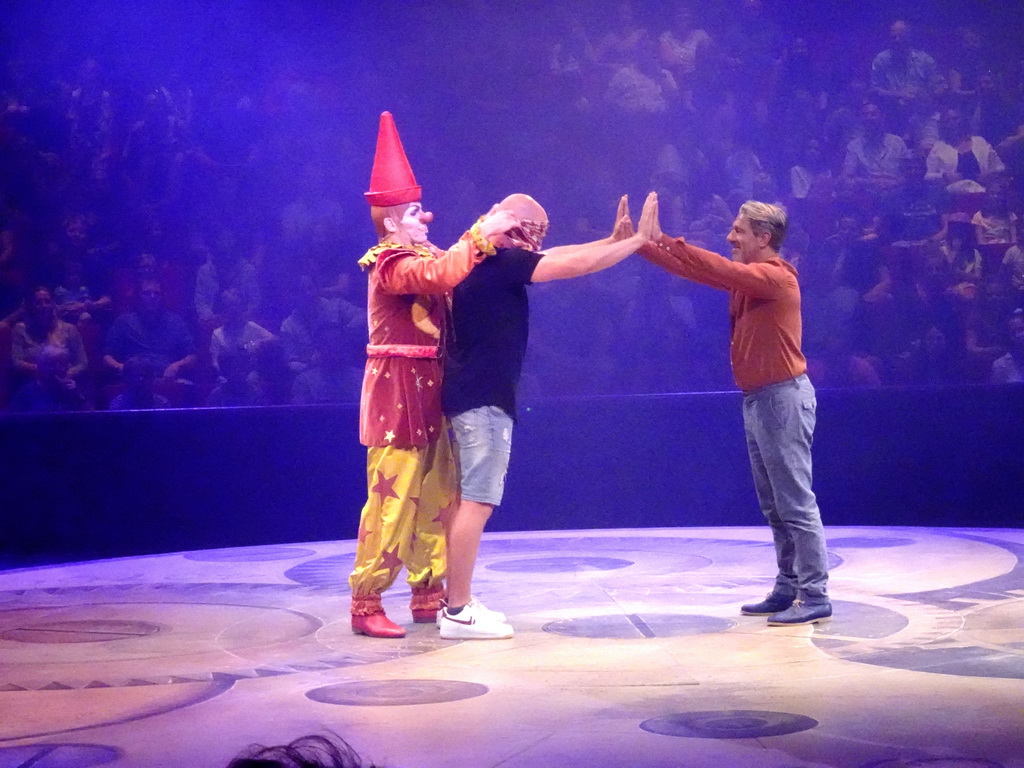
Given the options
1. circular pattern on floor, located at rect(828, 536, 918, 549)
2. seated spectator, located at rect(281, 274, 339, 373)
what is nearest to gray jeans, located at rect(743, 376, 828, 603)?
circular pattern on floor, located at rect(828, 536, 918, 549)

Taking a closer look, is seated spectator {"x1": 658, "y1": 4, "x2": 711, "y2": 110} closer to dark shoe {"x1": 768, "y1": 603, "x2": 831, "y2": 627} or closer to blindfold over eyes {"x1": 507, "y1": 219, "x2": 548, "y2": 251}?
blindfold over eyes {"x1": 507, "y1": 219, "x2": 548, "y2": 251}

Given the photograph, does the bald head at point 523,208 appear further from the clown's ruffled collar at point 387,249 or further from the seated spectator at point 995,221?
the seated spectator at point 995,221

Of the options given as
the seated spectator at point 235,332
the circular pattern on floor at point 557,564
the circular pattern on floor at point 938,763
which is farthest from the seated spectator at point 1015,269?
the circular pattern on floor at point 938,763

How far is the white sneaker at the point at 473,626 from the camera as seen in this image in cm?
388

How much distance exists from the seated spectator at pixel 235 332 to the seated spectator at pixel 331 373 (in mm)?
379

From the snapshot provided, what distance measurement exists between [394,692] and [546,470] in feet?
14.0

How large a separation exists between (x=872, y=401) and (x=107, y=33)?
6161 mm

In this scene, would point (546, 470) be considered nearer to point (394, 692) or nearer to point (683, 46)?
point (394, 692)

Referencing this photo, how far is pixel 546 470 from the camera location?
737cm

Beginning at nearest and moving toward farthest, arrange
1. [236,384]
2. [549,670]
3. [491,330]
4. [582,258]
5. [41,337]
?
1. [549,670]
2. [582,258]
3. [491,330]
4. [41,337]
5. [236,384]

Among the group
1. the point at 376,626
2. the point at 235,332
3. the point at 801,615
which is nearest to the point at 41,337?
the point at 235,332

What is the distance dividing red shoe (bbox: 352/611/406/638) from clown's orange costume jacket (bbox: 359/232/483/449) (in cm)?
58

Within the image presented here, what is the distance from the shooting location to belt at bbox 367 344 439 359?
162 inches

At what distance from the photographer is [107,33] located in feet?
29.6
